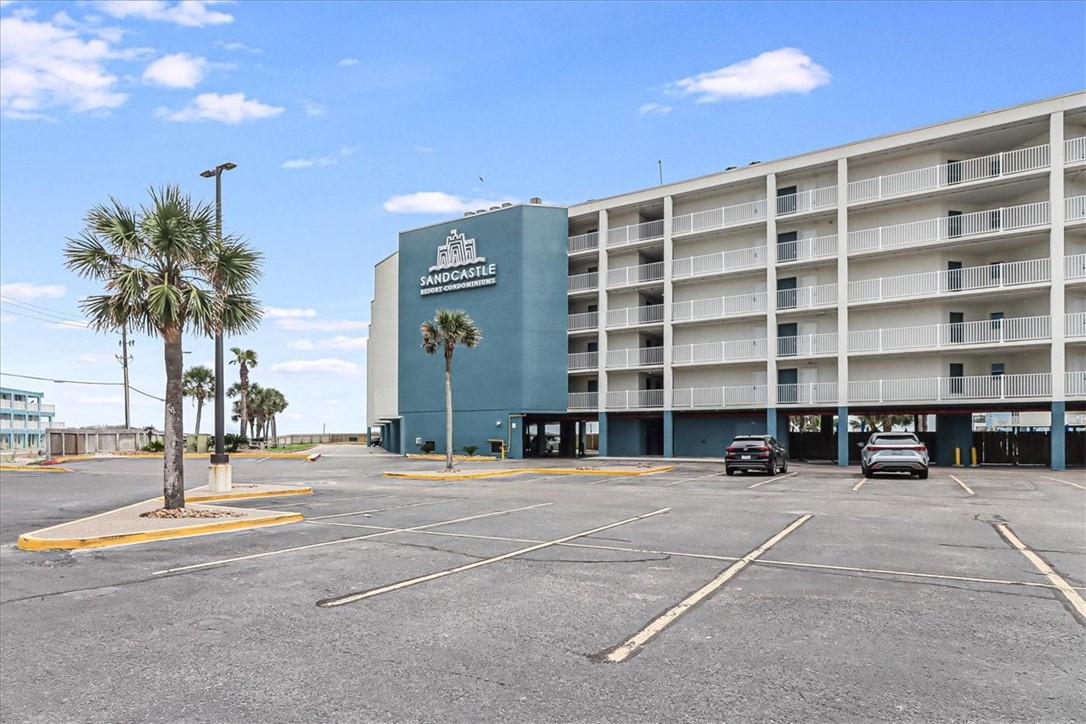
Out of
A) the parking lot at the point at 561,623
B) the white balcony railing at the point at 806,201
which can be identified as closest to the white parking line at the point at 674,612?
the parking lot at the point at 561,623

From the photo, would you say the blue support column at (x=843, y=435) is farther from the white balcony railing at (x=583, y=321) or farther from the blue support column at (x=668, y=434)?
the white balcony railing at (x=583, y=321)

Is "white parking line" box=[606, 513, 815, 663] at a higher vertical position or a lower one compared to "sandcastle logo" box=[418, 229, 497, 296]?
lower

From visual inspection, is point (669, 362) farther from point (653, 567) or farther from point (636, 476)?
point (653, 567)

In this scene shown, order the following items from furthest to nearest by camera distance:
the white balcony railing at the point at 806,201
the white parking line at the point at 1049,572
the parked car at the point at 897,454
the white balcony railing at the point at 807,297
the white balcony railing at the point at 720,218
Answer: the white balcony railing at the point at 720,218 < the white balcony railing at the point at 806,201 < the white balcony railing at the point at 807,297 < the parked car at the point at 897,454 < the white parking line at the point at 1049,572

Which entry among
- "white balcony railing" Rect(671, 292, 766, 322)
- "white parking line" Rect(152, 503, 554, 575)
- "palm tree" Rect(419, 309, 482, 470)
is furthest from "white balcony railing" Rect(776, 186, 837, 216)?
"white parking line" Rect(152, 503, 554, 575)

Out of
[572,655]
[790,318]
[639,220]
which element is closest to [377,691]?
[572,655]

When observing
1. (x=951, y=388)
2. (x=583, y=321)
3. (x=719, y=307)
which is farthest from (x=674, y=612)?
(x=583, y=321)

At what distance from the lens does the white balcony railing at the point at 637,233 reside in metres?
44.0

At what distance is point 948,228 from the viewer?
114ft

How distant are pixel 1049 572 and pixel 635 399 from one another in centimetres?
3448

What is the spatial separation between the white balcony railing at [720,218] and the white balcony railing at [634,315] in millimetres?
4830

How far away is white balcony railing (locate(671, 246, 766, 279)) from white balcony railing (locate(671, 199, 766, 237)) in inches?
64.0

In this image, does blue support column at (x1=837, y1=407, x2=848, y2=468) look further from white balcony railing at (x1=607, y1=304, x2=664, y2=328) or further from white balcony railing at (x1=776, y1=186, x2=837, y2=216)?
white balcony railing at (x1=607, y1=304, x2=664, y2=328)

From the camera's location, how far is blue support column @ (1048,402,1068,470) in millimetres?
30594
